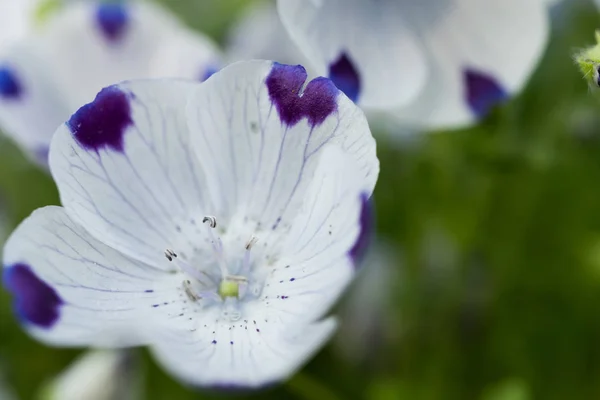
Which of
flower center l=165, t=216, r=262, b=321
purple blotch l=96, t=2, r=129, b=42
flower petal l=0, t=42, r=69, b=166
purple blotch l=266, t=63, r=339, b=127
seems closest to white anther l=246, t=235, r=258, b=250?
flower center l=165, t=216, r=262, b=321

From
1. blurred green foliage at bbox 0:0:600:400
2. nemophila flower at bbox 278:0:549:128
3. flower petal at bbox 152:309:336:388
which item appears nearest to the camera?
flower petal at bbox 152:309:336:388

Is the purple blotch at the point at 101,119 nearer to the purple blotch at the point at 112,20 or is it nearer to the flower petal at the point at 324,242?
the flower petal at the point at 324,242

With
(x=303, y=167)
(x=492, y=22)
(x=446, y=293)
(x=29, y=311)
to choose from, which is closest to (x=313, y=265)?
(x=303, y=167)

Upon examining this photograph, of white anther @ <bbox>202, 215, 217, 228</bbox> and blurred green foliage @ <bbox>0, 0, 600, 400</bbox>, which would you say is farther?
blurred green foliage @ <bbox>0, 0, 600, 400</bbox>

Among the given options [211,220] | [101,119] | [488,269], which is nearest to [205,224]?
[211,220]

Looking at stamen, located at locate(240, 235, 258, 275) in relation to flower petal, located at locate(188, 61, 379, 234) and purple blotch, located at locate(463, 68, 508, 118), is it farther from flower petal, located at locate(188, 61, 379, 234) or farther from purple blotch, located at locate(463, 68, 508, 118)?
purple blotch, located at locate(463, 68, 508, 118)
